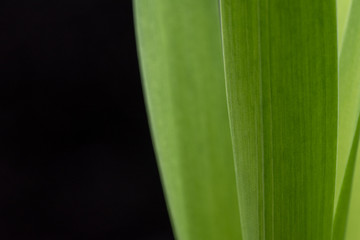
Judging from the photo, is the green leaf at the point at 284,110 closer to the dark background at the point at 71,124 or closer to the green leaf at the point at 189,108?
the green leaf at the point at 189,108

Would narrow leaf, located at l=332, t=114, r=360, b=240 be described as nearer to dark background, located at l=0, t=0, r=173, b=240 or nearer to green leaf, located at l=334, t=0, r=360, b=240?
green leaf, located at l=334, t=0, r=360, b=240

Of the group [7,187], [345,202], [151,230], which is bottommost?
[151,230]

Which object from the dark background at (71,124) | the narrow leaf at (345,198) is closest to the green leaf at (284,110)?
the narrow leaf at (345,198)

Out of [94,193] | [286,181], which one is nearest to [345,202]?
[286,181]

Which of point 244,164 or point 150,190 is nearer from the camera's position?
point 244,164

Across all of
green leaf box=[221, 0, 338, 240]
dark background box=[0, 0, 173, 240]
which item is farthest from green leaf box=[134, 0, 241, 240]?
dark background box=[0, 0, 173, 240]

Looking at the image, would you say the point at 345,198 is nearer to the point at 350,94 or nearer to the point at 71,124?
the point at 350,94

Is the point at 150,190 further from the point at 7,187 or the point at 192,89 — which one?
the point at 192,89
